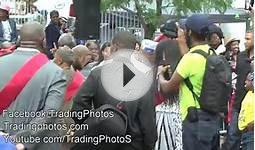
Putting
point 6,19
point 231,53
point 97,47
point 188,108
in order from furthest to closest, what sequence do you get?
1. point 6,19
2. point 231,53
3. point 97,47
4. point 188,108

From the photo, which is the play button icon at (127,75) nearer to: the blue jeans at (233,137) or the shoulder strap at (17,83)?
the shoulder strap at (17,83)

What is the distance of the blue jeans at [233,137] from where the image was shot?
25.4 feet

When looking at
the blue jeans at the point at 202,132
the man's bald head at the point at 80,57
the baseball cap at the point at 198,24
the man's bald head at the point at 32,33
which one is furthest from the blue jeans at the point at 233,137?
the man's bald head at the point at 32,33

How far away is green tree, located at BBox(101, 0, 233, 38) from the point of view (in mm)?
16500

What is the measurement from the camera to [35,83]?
19.4ft

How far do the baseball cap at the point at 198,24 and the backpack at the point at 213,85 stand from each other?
0.21 metres

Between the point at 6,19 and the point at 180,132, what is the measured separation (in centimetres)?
645

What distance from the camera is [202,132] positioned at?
6.82 meters

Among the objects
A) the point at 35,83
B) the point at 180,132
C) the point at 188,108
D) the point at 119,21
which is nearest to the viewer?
the point at 35,83

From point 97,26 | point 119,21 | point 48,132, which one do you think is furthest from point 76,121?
point 119,21

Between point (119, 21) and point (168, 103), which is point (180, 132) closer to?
point (168, 103)

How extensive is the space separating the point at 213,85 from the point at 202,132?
0.50m

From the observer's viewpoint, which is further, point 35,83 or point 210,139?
point 210,139

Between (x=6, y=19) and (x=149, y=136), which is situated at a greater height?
(x=6, y=19)
